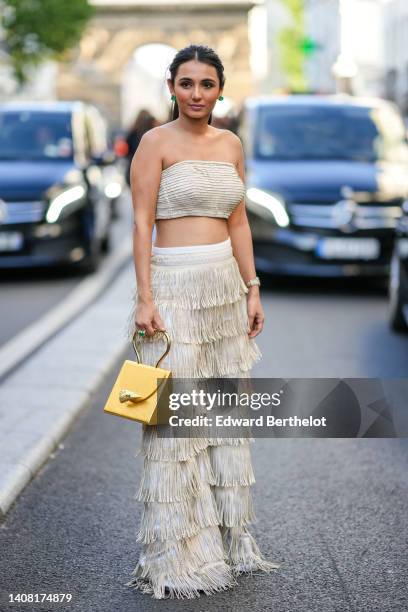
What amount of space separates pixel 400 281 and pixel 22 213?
16.7 feet

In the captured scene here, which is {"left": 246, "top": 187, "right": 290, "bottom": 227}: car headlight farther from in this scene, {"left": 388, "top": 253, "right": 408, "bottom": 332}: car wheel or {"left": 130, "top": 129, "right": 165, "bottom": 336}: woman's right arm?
{"left": 130, "top": 129, "right": 165, "bottom": 336}: woman's right arm

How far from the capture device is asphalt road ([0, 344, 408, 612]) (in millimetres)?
4344

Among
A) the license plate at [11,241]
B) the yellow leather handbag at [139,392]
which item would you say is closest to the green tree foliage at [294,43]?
the license plate at [11,241]

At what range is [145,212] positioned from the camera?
14.0 feet

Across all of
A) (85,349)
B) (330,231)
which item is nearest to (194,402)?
(85,349)

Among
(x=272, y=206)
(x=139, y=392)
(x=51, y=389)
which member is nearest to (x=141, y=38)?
(x=272, y=206)

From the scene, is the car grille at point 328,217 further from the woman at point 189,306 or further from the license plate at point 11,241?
the woman at point 189,306

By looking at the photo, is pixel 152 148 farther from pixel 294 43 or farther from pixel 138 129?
pixel 294 43

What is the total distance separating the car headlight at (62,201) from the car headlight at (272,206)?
225 cm

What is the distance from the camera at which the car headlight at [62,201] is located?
537 inches

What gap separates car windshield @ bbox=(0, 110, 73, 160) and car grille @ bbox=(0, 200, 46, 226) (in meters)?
1.31

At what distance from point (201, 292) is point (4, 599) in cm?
121

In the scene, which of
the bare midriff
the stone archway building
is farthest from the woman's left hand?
the stone archway building

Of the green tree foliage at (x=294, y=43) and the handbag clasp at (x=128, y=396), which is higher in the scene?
the handbag clasp at (x=128, y=396)
